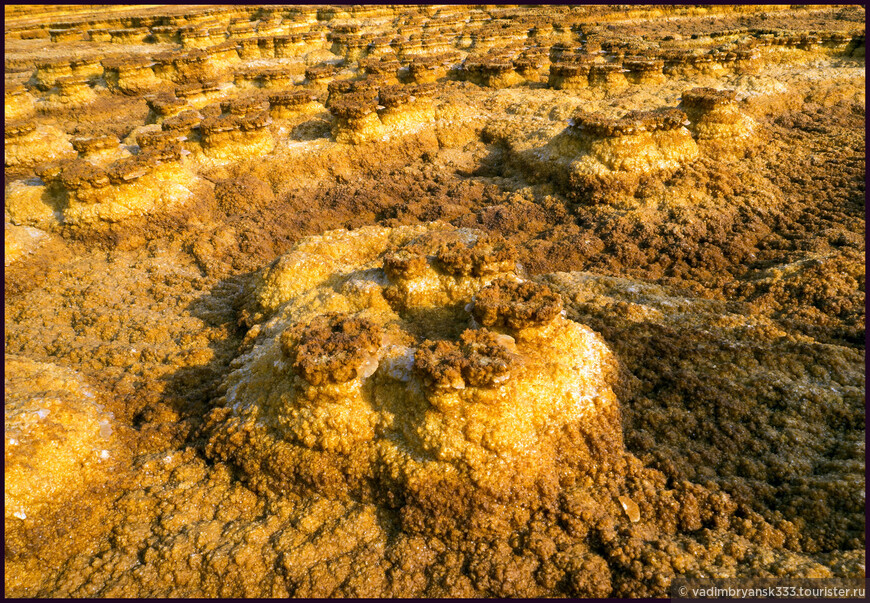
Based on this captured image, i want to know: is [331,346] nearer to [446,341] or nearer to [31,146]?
[446,341]

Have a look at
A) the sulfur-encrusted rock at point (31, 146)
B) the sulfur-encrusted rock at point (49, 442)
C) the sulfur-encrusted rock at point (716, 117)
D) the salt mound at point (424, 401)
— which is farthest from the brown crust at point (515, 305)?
the sulfur-encrusted rock at point (31, 146)

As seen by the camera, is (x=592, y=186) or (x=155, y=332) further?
(x=592, y=186)

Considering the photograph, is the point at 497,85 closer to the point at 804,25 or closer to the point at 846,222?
the point at 846,222

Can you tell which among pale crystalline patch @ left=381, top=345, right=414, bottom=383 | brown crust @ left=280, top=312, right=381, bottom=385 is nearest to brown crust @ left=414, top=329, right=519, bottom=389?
pale crystalline patch @ left=381, top=345, right=414, bottom=383

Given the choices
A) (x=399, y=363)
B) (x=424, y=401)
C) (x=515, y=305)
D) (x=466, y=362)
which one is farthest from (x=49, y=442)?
(x=515, y=305)

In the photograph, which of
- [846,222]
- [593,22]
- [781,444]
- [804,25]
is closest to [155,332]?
[781,444]

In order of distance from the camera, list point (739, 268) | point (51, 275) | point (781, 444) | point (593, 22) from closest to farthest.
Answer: point (781, 444) < point (739, 268) < point (51, 275) < point (593, 22)

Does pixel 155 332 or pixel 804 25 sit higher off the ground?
pixel 804 25

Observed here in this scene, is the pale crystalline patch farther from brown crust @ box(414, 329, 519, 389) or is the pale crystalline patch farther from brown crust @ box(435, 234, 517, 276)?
brown crust @ box(435, 234, 517, 276)

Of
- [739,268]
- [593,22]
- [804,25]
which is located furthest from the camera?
[593,22]
